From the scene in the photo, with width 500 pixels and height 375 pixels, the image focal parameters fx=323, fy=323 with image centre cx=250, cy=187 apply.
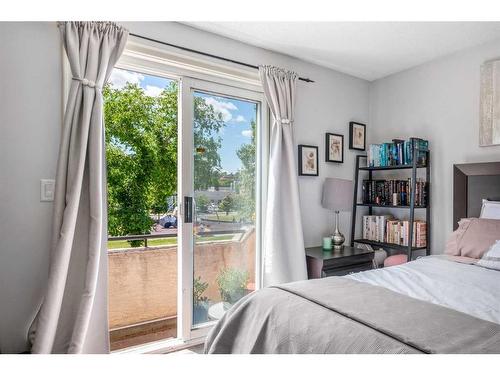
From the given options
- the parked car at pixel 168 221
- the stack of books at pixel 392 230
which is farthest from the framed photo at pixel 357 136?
the parked car at pixel 168 221

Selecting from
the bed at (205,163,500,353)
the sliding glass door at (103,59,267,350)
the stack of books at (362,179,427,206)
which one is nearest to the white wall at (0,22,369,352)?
the sliding glass door at (103,59,267,350)

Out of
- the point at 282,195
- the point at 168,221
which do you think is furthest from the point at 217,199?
the point at 168,221

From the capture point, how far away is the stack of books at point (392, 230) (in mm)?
2982

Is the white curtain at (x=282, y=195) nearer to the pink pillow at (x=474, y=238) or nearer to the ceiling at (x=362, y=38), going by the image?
the ceiling at (x=362, y=38)

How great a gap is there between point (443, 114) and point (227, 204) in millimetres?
2154

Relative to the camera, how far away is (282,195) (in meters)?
2.80

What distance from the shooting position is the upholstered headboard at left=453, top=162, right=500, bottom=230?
256cm

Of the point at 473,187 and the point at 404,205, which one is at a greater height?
the point at 473,187

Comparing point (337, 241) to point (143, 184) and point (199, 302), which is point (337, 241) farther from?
point (143, 184)

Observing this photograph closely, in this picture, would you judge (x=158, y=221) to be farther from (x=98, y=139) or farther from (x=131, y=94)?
(x=98, y=139)

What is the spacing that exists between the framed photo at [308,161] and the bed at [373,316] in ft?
4.35

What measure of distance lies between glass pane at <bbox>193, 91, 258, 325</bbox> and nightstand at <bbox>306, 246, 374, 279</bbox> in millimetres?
527
